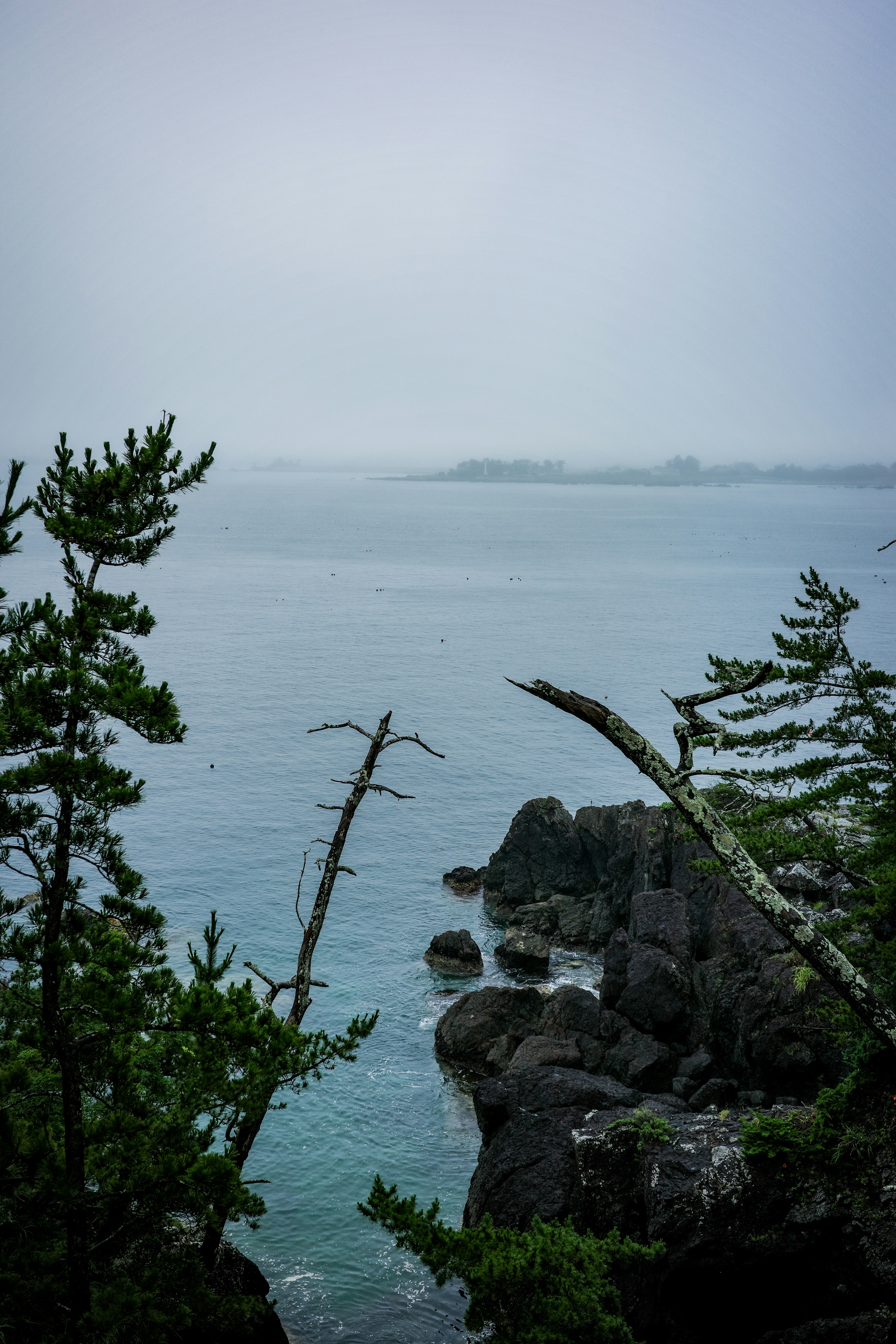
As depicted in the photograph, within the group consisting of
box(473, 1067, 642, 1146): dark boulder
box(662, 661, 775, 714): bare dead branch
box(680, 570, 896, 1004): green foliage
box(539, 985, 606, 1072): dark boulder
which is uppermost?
box(662, 661, 775, 714): bare dead branch

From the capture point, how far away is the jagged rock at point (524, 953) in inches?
1448

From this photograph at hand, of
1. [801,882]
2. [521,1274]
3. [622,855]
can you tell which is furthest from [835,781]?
[622,855]

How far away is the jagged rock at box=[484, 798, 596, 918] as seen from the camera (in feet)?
140

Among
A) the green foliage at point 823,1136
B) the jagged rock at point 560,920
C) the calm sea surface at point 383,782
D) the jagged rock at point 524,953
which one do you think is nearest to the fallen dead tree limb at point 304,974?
the green foliage at point 823,1136

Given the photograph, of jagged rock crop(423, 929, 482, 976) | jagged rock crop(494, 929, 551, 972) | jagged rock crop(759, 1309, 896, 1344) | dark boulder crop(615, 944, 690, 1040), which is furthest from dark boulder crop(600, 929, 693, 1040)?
jagged rock crop(759, 1309, 896, 1344)

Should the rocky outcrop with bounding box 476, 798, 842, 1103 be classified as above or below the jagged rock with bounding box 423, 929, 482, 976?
above

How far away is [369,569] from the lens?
159 meters

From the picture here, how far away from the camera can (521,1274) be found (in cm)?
1038

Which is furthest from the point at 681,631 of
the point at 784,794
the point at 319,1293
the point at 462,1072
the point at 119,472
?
the point at 119,472

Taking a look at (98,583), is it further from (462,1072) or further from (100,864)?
(100,864)

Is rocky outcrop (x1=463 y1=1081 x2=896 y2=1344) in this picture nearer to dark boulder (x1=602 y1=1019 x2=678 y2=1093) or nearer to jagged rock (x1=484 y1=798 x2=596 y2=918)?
dark boulder (x1=602 y1=1019 x2=678 y2=1093)

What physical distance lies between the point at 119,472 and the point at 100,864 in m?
5.19

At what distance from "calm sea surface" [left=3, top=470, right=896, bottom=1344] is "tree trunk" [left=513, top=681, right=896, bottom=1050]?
14677 mm

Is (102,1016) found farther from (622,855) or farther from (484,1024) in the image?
(622,855)
